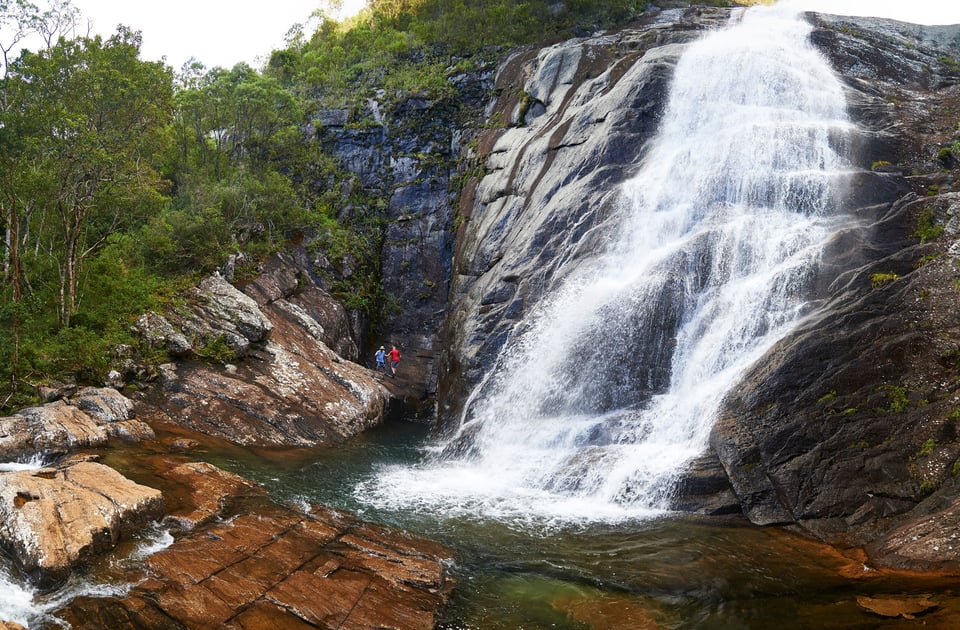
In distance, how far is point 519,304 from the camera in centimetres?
2303

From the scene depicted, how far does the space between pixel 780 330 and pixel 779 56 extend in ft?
60.2

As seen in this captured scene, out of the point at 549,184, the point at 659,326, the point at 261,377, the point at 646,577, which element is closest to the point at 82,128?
the point at 261,377

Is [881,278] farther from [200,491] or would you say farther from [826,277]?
[200,491]

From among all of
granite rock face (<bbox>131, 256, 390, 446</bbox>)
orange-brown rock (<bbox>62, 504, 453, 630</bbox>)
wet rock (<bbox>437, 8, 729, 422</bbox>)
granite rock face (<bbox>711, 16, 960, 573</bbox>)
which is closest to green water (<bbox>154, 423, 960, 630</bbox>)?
orange-brown rock (<bbox>62, 504, 453, 630</bbox>)

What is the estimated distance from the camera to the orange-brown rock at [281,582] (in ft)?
26.3

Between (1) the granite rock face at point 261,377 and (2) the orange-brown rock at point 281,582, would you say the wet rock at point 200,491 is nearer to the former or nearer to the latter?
(2) the orange-brown rock at point 281,582

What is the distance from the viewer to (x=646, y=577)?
1045cm

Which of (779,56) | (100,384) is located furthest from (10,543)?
(779,56)

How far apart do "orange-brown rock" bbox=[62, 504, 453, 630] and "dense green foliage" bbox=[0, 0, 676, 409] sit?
29.2 feet

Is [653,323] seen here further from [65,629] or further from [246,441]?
[65,629]

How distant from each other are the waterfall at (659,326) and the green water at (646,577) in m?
1.31

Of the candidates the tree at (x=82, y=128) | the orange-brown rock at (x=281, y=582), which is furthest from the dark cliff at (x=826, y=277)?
the tree at (x=82, y=128)

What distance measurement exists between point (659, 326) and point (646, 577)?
9.23m

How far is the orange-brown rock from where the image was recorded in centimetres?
802
